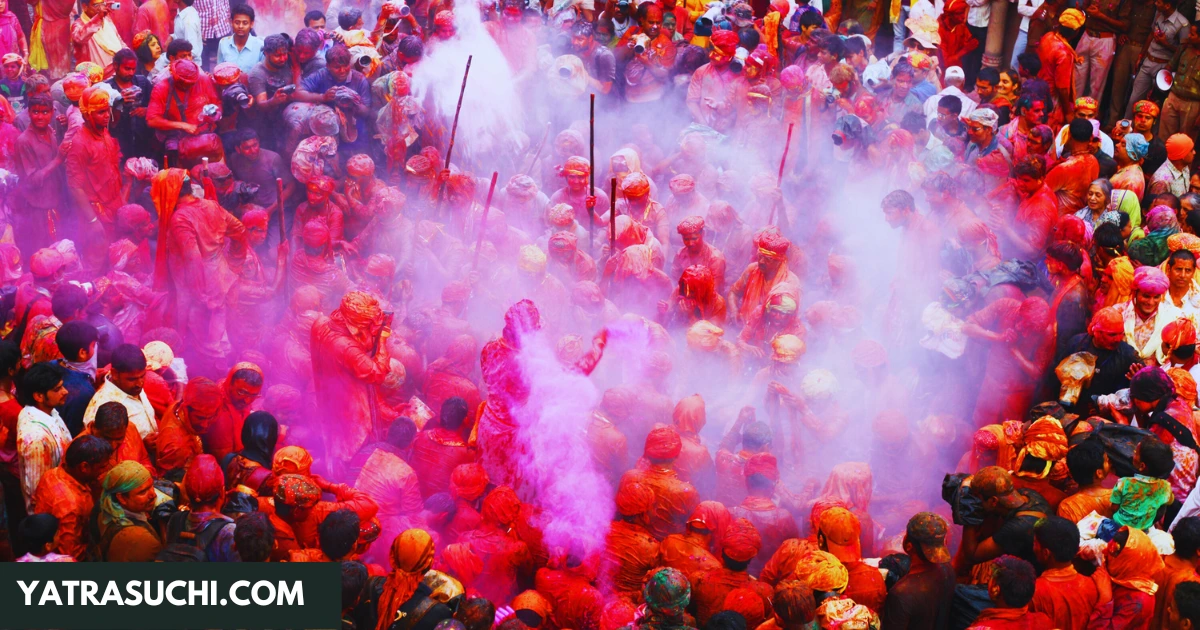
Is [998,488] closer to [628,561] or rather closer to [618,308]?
[628,561]

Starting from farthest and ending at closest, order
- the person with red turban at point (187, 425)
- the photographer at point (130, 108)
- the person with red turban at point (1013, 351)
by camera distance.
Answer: the photographer at point (130, 108) < the person with red turban at point (1013, 351) < the person with red turban at point (187, 425)

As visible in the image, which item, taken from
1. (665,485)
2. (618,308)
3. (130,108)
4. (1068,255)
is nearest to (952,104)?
→ (1068,255)

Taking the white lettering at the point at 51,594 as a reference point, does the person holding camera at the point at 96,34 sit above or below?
above

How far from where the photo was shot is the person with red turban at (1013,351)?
30.4ft

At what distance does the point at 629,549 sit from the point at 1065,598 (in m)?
2.39

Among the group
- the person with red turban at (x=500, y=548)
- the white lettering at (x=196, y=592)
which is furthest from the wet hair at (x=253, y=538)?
the person with red turban at (x=500, y=548)

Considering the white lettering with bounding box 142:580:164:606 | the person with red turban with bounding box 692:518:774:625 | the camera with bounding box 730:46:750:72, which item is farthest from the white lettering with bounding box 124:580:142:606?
the camera with bounding box 730:46:750:72

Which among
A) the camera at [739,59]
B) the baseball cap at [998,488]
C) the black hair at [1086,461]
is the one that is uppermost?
the camera at [739,59]

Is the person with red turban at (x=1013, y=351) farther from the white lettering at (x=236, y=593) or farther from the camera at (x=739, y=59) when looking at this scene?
the white lettering at (x=236, y=593)

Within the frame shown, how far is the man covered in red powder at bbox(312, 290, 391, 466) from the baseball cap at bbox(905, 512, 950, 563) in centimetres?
384

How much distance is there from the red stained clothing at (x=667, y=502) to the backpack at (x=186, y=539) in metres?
2.38

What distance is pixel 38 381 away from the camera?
7.16m

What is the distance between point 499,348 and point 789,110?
646cm

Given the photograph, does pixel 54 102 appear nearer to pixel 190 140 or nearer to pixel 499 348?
pixel 190 140
